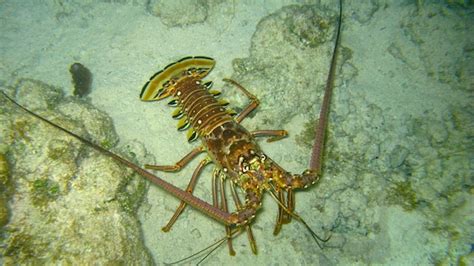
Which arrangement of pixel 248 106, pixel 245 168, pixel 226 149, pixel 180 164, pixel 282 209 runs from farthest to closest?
pixel 248 106
pixel 180 164
pixel 226 149
pixel 282 209
pixel 245 168

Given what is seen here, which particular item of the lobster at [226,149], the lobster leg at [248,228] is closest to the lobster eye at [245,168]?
the lobster at [226,149]

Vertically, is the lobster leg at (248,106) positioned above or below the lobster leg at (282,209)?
above

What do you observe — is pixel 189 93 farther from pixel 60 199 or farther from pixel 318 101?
pixel 60 199

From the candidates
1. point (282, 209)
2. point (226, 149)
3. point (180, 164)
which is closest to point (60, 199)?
point (180, 164)

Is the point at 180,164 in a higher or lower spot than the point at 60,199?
lower

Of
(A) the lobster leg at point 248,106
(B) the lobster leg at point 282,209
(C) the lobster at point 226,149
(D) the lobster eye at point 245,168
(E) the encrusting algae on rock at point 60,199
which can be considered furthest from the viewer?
(A) the lobster leg at point 248,106

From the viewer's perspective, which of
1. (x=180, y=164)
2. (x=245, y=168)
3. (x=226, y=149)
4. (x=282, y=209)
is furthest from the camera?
(x=180, y=164)

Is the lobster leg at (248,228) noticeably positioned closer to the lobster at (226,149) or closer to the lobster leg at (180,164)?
the lobster at (226,149)
